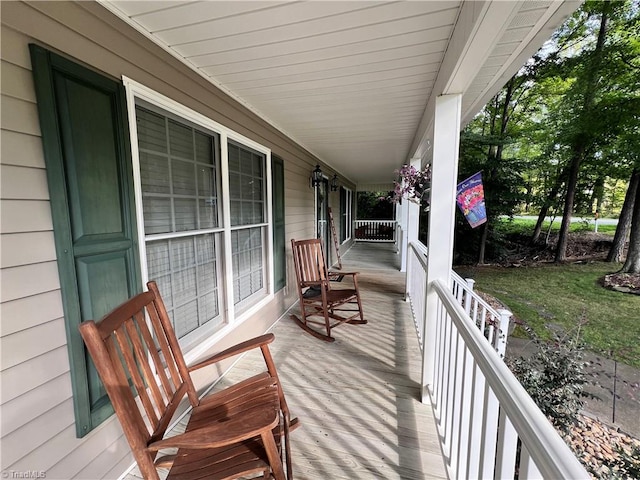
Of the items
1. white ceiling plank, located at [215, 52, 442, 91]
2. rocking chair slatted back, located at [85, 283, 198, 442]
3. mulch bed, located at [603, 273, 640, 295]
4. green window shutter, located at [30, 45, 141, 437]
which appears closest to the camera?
rocking chair slatted back, located at [85, 283, 198, 442]

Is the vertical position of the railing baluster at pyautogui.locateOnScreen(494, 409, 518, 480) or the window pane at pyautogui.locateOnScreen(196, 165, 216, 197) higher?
the window pane at pyautogui.locateOnScreen(196, 165, 216, 197)

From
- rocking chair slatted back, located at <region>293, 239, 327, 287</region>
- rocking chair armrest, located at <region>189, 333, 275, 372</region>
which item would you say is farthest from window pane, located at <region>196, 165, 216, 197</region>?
rocking chair slatted back, located at <region>293, 239, 327, 287</region>

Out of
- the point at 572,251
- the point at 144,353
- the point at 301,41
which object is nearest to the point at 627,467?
the point at 144,353

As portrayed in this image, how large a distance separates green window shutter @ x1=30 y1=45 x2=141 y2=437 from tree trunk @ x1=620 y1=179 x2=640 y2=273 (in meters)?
10.4

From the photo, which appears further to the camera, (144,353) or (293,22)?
(293,22)

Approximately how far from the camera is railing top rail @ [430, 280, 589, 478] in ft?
A: 1.84

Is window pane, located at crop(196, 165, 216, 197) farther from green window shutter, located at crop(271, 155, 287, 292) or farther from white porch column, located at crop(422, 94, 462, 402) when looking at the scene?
white porch column, located at crop(422, 94, 462, 402)

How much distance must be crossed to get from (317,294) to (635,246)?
888cm

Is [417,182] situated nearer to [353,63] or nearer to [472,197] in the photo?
[472,197]

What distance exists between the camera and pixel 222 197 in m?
2.23

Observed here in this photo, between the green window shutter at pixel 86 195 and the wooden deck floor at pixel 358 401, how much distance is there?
1154 millimetres

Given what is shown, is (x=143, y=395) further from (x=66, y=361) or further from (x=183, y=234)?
(x=183, y=234)

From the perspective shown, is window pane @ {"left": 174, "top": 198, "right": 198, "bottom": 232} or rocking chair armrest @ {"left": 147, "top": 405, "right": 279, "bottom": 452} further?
window pane @ {"left": 174, "top": 198, "right": 198, "bottom": 232}

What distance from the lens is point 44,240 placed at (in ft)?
3.50
